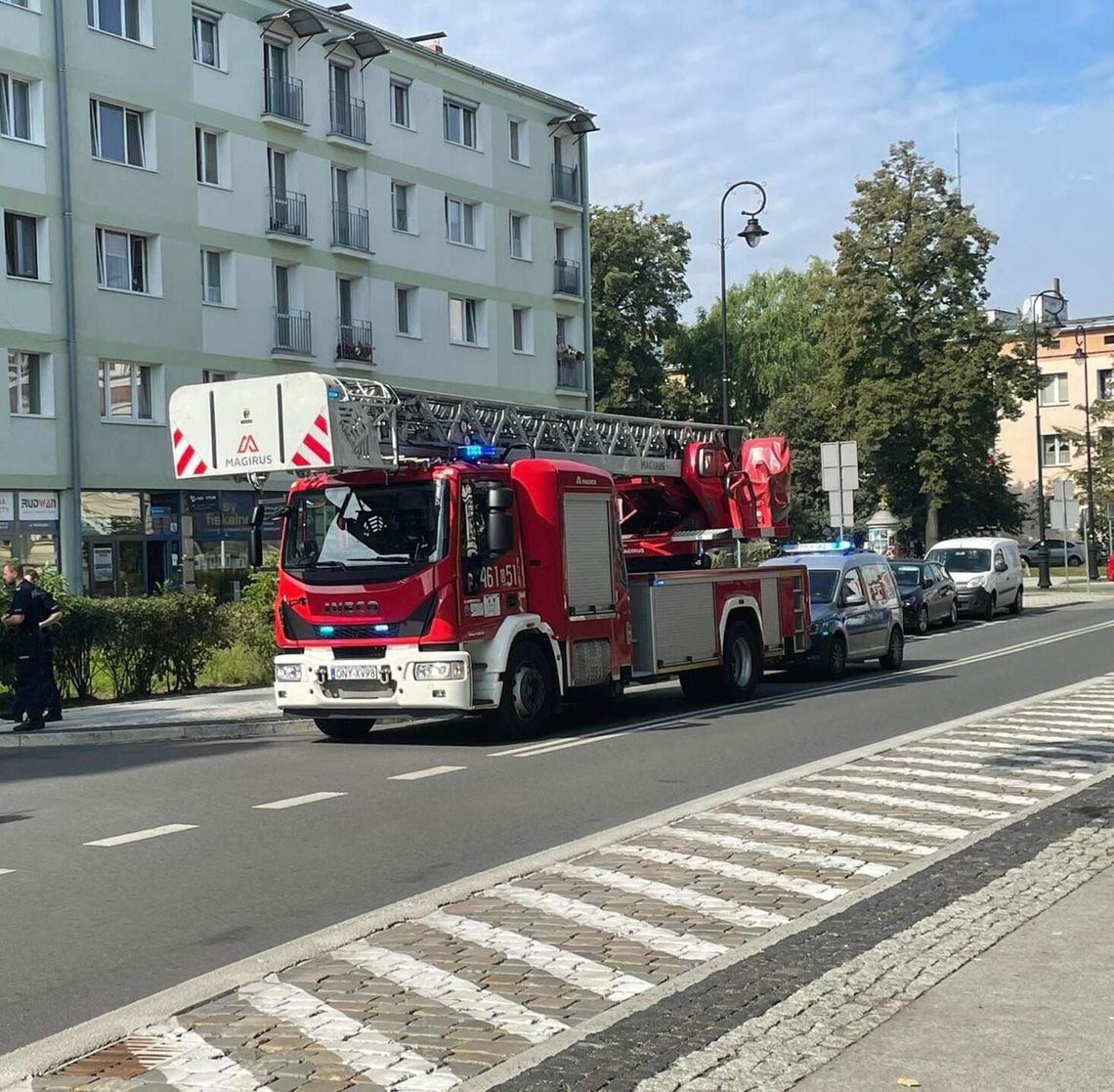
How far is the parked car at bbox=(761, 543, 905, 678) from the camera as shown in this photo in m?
21.3

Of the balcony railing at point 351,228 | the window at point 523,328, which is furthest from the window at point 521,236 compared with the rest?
the balcony railing at point 351,228

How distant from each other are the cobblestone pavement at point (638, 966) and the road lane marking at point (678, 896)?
0.06 feet

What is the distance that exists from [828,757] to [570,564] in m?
3.71

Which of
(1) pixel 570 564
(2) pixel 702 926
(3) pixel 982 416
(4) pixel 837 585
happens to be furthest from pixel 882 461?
(2) pixel 702 926

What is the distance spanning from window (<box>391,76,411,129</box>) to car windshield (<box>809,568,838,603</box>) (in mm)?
26097

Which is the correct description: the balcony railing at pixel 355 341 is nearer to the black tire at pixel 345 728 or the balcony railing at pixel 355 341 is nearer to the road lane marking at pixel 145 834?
the black tire at pixel 345 728

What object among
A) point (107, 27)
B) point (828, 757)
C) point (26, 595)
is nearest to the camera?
point (828, 757)

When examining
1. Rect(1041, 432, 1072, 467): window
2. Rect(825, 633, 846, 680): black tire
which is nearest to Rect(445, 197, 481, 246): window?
Rect(825, 633, 846, 680): black tire

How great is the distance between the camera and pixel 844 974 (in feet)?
19.9

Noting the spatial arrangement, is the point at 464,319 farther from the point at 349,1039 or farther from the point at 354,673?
the point at 349,1039

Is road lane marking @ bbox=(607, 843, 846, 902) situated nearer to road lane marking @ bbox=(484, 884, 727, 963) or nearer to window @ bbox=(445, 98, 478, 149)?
road lane marking @ bbox=(484, 884, 727, 963)

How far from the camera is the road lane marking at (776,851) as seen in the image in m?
8.32

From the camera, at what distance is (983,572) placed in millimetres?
37062

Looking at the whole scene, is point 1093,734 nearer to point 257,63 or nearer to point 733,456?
point 733,456
